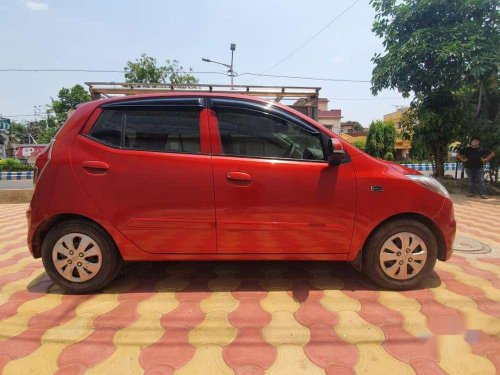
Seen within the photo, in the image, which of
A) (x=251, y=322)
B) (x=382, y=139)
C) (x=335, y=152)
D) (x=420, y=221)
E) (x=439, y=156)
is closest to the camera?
(x=251, y=322)

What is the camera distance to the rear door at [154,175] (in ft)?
8.88

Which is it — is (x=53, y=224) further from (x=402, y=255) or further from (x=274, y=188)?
(x=402, y=255)

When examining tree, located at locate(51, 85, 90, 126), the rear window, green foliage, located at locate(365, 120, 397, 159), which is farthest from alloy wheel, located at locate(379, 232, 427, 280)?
tree, located at locate(51, 85, 90, 126)

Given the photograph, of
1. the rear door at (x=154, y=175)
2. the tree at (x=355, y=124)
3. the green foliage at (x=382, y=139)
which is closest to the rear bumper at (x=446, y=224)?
the rear door at (x=154, y=175)

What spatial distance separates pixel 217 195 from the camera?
2.71 meters

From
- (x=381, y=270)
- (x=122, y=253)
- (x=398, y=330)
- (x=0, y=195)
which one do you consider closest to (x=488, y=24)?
(x=381, y=270)

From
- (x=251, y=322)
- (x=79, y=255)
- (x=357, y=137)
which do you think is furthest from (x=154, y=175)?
(x=357, y=137)

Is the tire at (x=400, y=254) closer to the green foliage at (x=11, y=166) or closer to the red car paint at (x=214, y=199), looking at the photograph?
the red car paint at (x=214, y=199)

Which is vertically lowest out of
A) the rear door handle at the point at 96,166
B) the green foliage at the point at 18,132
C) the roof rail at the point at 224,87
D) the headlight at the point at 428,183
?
the headlight at the point at 428,183

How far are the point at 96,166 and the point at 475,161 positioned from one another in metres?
9.21

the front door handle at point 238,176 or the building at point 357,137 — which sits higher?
the building at point 357,137

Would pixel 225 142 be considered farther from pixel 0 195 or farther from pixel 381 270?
pixel 0 195

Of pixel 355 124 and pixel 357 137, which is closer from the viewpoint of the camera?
pixel 357 137

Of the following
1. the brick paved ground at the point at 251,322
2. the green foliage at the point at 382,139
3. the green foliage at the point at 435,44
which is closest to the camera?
the brick paved ground at the point at 251,322
